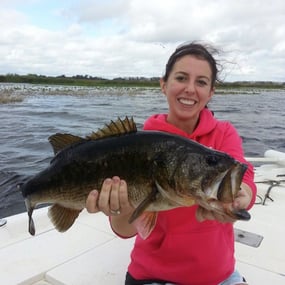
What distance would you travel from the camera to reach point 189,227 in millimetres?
3146

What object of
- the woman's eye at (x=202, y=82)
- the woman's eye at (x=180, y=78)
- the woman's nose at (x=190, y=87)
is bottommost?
the woman's nose at (x=190, y=87)

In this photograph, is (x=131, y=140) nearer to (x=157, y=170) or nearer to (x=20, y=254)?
(x=157, y=170)

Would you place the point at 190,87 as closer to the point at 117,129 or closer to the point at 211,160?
the point at 117,129

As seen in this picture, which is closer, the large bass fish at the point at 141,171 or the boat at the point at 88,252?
the large bass fish at the point at 141,171

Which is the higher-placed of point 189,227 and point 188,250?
point 189,227

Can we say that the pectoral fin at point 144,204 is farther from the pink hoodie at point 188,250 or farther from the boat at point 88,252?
the boat at point 88,252

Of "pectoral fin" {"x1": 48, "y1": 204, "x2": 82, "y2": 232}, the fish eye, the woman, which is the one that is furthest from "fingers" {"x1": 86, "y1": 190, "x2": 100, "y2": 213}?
the fish eye

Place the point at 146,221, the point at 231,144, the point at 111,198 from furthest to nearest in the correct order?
the point at 231,144
the point at 146,221
the point at 111,198

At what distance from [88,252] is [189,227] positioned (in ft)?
4.72

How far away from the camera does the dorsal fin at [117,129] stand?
250 centimetres

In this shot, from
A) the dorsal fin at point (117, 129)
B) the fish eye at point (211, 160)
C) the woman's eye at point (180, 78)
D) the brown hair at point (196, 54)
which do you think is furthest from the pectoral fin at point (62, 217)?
the brown hair at point (196, 54)

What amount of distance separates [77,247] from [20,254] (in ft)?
1.94

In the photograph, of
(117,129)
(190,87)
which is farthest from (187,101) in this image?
(117,129)

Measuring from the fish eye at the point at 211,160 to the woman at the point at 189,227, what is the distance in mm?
783
